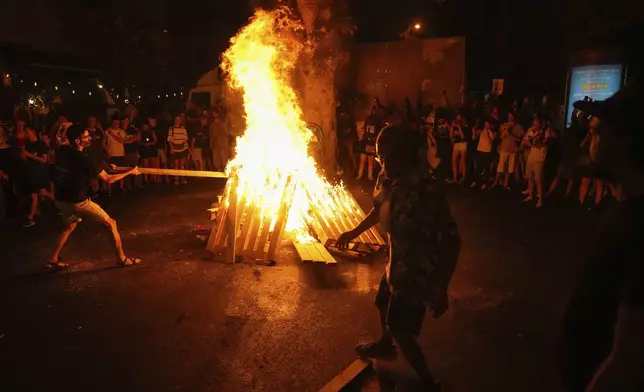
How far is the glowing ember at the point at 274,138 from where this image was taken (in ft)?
25.1

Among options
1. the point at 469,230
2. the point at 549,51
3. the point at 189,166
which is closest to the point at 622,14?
the point at 549,51

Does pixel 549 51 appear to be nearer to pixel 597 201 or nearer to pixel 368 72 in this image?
pixel 368 72

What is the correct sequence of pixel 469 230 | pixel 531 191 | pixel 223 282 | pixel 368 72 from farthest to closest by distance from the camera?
pixel 368 72
pixel 531 191
pixel 469 230
pixel 223 282

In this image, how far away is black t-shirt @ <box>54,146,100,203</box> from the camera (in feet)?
19.3

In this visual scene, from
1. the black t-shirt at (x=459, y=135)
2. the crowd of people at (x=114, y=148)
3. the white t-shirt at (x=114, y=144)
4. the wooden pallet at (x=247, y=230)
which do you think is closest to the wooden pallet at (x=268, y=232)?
the wooden pallet at (x=247, y=230)

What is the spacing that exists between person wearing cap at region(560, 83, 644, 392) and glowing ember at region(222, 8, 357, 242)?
18.4 feet

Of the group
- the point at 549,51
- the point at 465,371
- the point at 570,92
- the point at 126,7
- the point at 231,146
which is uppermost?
the point at 126,7

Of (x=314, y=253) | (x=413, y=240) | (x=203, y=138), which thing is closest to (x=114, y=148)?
(x=203, y=138)

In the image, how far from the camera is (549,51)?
20000mm

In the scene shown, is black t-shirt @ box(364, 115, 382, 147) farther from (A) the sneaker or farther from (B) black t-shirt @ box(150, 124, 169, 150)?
(A) the sneaker

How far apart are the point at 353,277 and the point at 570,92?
34.1ft

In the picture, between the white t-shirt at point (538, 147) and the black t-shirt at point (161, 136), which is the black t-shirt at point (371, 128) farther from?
the black t-shirt at point (161, 136)

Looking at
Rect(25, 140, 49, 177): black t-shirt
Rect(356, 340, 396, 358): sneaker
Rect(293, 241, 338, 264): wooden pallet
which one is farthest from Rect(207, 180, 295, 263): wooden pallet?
Rect(25, 140, 49, 177): black t-shirt

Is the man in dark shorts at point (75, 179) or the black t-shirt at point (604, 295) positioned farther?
the man in dark shorts at point (75, 179)
